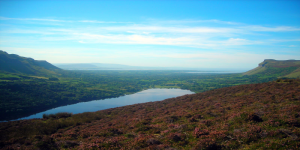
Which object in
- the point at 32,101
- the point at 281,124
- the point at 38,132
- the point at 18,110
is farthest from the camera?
the point at 32,101

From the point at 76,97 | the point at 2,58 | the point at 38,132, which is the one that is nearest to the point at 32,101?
the point at 76,97

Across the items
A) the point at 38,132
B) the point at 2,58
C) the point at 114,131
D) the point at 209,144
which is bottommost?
the point at 38,132

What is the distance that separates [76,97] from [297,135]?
108127mm

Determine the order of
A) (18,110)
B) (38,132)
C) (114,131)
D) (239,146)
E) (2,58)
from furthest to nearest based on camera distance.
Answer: (2,58) → (18,110) → (38,132) → (114,131) → (239,146)

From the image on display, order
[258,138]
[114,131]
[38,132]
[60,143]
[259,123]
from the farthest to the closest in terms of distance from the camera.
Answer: [38,132] → [114,131] → [60,143] → [259,123] → [258,138]

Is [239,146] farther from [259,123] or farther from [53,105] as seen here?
[53,105]

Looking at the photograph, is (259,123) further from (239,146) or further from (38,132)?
(38,132)

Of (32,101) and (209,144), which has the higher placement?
(209,144)

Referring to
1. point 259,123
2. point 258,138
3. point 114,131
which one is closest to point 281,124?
point 259,123

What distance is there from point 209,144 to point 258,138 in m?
3.29

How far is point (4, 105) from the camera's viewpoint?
6856 centimetres

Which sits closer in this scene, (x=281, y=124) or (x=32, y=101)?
(x=281, y=124)

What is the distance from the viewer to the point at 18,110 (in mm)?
67250

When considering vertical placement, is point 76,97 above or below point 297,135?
below
